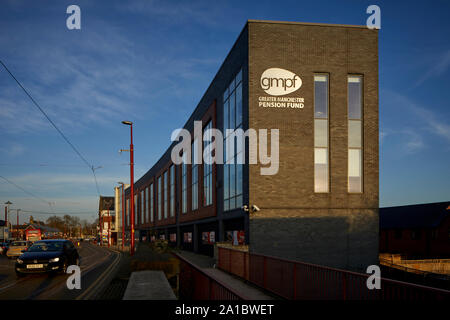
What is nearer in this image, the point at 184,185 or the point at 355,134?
the point at 355,134

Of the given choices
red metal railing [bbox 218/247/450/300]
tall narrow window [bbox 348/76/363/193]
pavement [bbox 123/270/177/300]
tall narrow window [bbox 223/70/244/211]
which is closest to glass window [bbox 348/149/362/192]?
tall narrow window [bbox 348/76/363/193]

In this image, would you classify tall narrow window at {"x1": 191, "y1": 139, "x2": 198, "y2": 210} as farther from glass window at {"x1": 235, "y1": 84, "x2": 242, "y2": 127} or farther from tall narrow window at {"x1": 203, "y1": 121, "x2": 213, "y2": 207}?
glass window at {"x1": 235, "y1": 84, "x2": 242, "y2": 127}

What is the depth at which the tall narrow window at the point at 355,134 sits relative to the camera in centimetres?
2177

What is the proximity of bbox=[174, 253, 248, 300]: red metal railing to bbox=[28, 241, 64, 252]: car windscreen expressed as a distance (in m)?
9.60

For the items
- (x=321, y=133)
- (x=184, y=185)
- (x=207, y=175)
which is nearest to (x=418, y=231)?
(x=207, y=175)

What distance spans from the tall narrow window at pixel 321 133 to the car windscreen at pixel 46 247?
520 inches

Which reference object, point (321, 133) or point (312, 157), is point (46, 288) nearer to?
point (312, 157)

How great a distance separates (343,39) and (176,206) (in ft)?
97.4

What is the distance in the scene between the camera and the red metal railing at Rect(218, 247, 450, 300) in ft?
21.0

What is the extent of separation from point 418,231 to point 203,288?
126 feet

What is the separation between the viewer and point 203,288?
660 centimetres

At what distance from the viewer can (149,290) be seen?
350 inches

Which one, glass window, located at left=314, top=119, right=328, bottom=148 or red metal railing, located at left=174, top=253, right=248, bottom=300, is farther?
glass window, located at left=314, top=119, right=328, bottom=148
